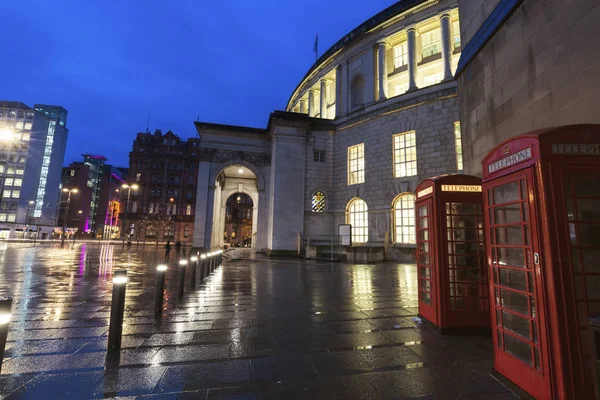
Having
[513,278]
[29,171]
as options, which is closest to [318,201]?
[513,278]

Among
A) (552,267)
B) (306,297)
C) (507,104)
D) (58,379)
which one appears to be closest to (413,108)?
(507,104)

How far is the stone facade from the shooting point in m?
4.06

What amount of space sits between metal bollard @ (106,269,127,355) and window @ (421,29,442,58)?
28.6 m

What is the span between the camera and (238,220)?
71.6 meters

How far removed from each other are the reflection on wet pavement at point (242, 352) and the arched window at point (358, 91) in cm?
2404

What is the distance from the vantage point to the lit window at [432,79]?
24427 mm

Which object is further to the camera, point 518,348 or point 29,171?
point 29,171

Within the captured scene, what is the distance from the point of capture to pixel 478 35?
6.65 m

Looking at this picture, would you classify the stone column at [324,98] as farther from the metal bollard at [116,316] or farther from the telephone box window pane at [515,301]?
the telephone box window pane at [515,301]

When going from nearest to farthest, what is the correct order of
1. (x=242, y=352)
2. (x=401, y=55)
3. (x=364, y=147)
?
(x=242, y=352)
(x=364, y=147)
(x=401, y=55)

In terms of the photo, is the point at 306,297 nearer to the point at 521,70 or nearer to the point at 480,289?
the point at 480,289

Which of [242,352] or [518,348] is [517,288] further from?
[242,352]

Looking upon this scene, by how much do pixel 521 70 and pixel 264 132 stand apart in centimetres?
2500

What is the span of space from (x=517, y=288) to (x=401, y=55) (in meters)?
28.2
